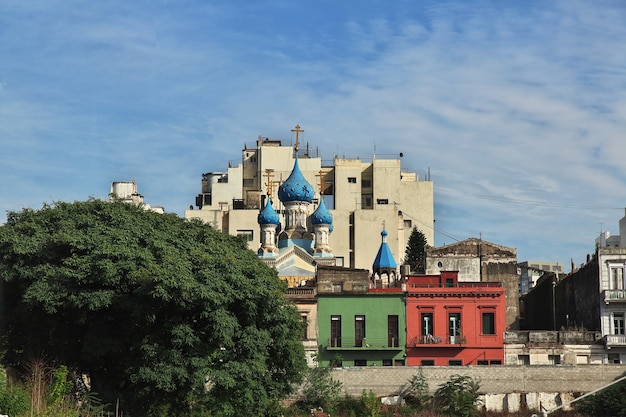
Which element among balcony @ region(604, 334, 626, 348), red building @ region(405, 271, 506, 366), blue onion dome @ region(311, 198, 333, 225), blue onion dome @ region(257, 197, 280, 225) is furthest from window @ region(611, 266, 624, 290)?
blue onion dome @ region(257, 197, 280, 225)

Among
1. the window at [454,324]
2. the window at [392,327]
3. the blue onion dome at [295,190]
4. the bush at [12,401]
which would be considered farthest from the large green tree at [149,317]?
the blue onion dome at [295,190]

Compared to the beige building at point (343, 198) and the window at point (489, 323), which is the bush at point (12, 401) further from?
the beige building at point (343, 198)

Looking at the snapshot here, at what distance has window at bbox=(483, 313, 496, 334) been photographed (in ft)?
236

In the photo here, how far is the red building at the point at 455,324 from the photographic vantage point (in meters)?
71.6

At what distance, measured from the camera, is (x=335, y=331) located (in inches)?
2835

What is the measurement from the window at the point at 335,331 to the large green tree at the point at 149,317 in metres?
13.5

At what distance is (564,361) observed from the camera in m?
70.4


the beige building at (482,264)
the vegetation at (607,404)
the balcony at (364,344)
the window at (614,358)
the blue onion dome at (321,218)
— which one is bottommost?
the vegetation at (607,404)

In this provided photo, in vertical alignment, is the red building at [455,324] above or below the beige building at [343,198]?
below

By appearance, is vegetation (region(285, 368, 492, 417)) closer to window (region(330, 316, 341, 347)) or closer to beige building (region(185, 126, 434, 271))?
window (region(330, 316, 341, 347))

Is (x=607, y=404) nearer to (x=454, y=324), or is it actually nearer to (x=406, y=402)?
(x=406, y=402)

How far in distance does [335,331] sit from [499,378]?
10413 mm

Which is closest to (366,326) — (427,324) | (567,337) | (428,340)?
(427,324)

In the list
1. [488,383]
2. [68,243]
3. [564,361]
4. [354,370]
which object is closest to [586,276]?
[564,361]
